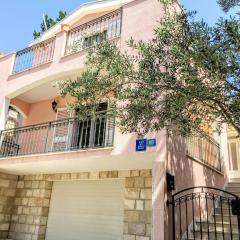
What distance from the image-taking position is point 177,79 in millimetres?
6098

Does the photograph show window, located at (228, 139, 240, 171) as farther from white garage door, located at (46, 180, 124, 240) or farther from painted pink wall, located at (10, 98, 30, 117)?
painted pink wall, located at (10, 98, 30, 117)

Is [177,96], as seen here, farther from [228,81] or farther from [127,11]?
[127,11]

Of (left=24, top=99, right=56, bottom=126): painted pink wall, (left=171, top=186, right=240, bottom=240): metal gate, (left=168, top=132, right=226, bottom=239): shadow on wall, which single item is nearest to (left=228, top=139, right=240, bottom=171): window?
(left=168, top=132, right=226, bottom=239): shadow on wall

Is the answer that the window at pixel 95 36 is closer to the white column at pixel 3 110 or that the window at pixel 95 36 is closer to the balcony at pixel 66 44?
the balcony at pixel 66 44

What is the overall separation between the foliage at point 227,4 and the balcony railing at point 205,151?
4.10 meters

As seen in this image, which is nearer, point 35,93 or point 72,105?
point 72,105

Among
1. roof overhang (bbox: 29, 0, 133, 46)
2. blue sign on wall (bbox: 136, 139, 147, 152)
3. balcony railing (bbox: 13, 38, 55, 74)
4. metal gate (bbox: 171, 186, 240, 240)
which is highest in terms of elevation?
roof overhang (bbox: 29, 0, 133, 46)

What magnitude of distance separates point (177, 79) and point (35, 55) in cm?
845

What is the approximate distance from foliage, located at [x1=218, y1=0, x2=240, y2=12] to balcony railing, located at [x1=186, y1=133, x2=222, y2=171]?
410 cm

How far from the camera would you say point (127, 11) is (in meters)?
10.2

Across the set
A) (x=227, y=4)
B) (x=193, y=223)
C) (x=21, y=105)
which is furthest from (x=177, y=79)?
(x=21, y=105)

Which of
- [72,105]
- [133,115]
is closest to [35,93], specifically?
[72,105]

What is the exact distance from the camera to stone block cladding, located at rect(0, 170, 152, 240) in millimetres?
8500

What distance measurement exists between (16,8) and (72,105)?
819 centimetres
